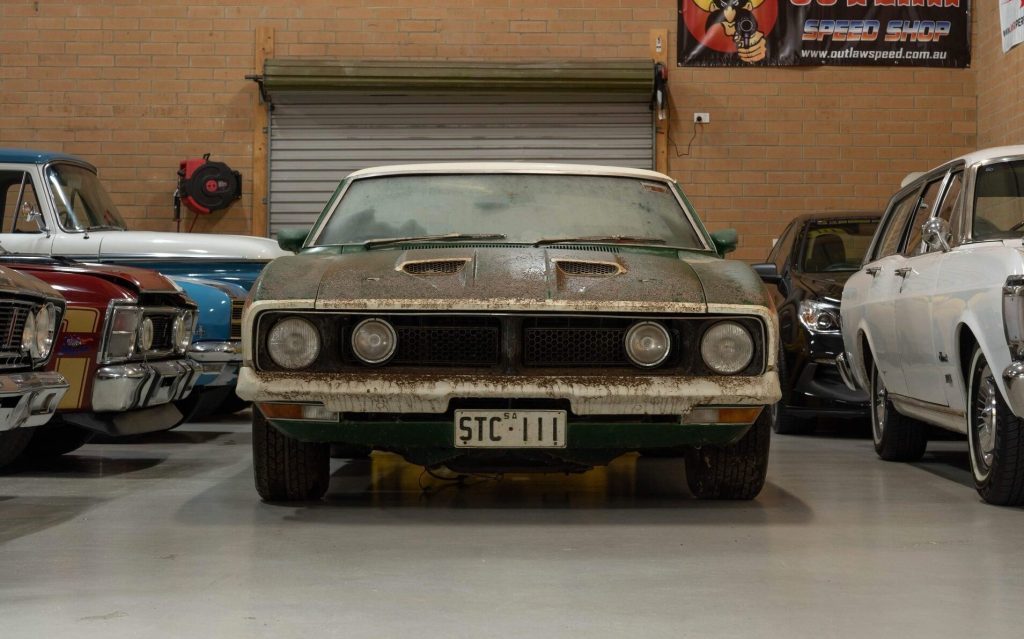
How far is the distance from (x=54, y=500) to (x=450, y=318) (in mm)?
2001

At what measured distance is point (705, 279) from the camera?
5.21 metres

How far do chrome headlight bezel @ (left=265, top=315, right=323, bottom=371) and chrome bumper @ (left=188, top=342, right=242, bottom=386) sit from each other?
370 cm

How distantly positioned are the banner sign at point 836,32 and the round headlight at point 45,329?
11.0 meters

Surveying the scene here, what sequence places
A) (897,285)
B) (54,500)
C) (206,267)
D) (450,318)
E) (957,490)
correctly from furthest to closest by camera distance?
(206,267) → (897,285) → (957,490) → (54,500) → (450,318)

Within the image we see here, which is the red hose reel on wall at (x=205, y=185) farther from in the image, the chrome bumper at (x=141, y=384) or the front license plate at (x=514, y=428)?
the front license plate at (x=514, y=428)

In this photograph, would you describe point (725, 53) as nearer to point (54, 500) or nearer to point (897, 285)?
point (897, 285)

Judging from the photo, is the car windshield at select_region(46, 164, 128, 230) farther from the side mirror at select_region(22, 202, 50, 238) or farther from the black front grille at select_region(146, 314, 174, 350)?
the black front grille at select_region(146, 314, 174, 350)

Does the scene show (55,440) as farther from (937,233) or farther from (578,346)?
(937,233)

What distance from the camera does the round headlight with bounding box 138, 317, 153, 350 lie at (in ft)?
22.7

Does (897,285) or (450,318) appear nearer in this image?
(450,318)

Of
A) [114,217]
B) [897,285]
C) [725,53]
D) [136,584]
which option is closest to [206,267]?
[114,217]

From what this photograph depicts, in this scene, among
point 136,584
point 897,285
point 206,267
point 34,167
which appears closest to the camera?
point 136,584

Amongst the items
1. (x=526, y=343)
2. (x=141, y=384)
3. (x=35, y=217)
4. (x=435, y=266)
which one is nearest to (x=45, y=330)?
(x=141, y=384)

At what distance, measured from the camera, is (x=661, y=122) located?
15.5 m
